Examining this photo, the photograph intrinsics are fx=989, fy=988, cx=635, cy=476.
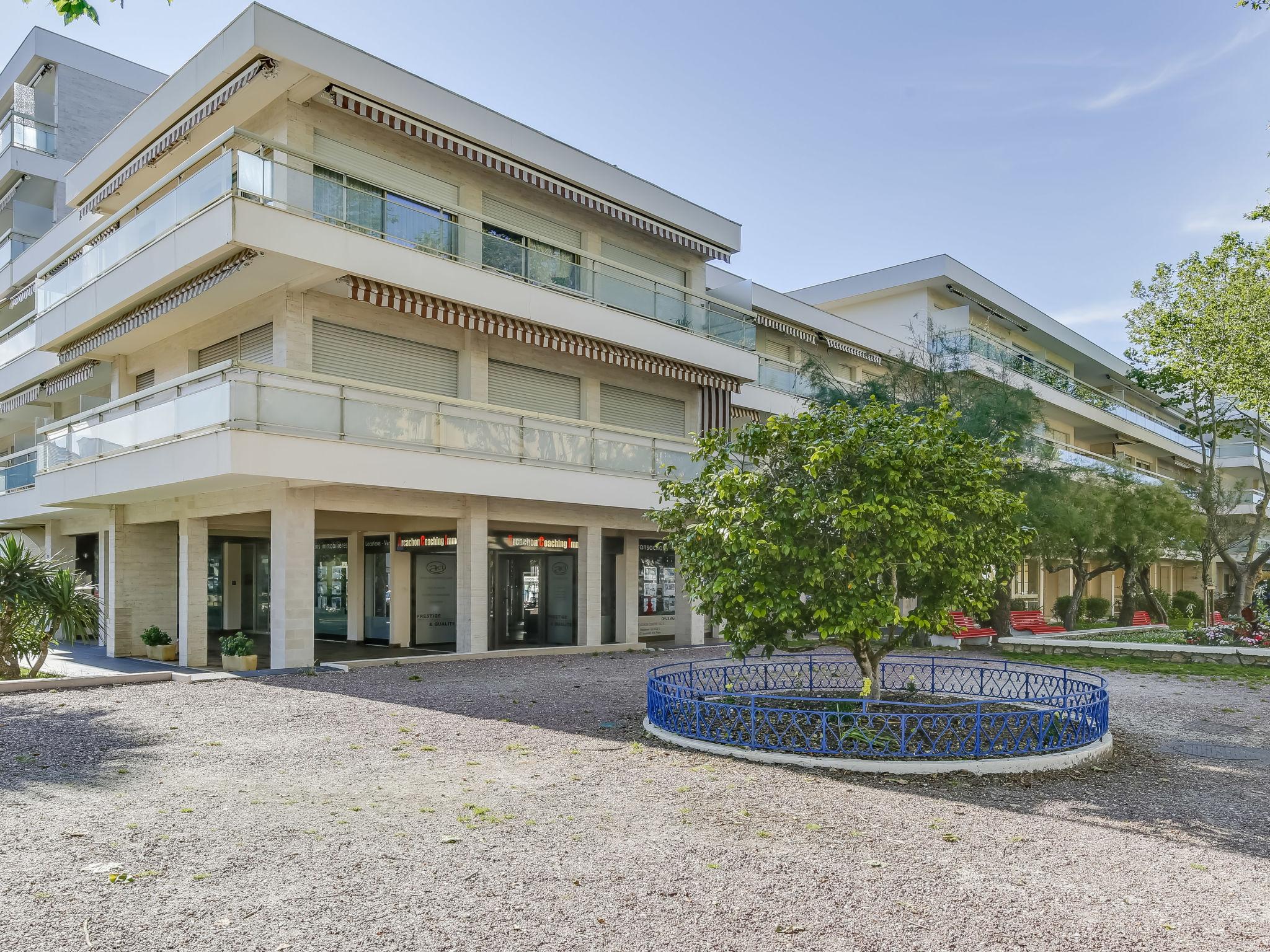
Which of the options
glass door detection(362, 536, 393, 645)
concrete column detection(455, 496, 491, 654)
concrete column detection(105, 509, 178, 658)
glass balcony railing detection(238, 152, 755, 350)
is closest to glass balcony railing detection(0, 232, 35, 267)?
concrete column detection(105, 509, 178, 658)

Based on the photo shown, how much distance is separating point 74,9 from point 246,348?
12.9 meters

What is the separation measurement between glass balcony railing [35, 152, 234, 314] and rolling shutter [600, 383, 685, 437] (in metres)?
10.3

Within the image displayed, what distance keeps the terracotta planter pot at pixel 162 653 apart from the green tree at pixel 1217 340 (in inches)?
1091

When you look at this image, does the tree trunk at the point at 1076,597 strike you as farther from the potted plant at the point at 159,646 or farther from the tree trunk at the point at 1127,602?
the potted plant at the point at 159,646

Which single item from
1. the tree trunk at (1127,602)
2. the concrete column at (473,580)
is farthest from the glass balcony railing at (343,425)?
the tree trunk at (1127,602)

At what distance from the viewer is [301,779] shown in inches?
333

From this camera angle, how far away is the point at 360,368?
1923cm

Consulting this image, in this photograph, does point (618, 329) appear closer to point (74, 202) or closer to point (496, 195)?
point (496, 195)

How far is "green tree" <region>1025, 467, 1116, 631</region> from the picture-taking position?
79.4 feet

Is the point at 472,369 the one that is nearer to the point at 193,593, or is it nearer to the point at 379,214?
the point at 379,214

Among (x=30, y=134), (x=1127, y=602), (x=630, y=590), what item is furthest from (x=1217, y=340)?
(x=30, y=134)

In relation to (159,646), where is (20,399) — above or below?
above

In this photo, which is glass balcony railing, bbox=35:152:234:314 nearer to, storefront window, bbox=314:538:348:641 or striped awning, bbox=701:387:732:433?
storefront window, bbox=314:538:348:641

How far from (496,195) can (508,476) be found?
6.90m
